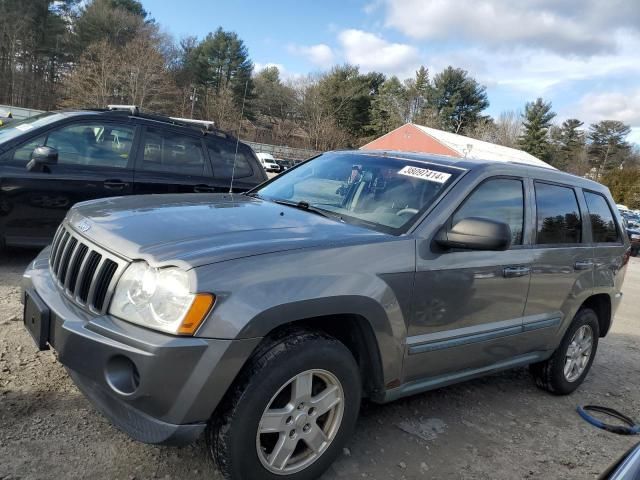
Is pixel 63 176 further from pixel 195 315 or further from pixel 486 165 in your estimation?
pixel 486 165

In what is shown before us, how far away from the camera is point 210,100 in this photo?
156 feet

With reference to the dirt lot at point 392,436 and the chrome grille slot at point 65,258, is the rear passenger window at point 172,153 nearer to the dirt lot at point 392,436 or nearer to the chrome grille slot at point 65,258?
the dirt lot at point 392,436

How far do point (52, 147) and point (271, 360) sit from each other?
4.38 meters

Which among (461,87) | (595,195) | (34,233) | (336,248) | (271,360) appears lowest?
(34,233)

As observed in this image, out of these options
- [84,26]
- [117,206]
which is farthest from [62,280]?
[84,26]

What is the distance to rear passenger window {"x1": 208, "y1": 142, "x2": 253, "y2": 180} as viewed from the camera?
6.66 m

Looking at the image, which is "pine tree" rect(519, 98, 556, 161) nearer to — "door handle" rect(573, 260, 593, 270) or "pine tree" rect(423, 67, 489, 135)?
"pine tree" rect(423, 67, 489, 135)

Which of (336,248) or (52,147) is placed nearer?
(336,248)

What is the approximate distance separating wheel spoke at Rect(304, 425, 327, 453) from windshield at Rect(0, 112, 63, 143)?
4597 millimetres

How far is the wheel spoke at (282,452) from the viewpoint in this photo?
245 cm

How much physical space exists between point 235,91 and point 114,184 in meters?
48.8

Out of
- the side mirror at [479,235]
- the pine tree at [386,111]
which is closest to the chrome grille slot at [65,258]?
the side mirror at [479,235]

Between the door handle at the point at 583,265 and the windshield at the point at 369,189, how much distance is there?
1459 mm

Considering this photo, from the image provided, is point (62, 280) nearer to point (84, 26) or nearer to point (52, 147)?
point (52, 147)
